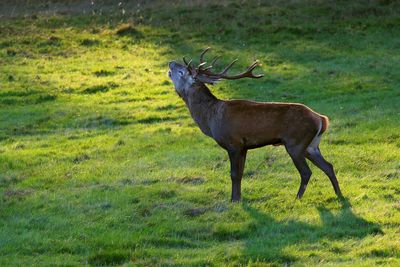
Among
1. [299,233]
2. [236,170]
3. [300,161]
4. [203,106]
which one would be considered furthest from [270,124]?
[299,233]

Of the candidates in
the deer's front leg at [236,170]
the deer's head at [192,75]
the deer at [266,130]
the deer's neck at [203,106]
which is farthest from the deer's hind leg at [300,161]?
the deer's head at [192,75]

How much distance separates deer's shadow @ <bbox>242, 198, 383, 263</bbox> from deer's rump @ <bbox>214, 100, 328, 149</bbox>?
1209 millimetres

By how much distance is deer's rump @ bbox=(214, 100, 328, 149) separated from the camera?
12.2m

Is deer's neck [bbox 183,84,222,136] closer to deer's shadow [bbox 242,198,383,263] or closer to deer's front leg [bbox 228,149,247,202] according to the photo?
deer's front leg [bbox 228,149,247,202]

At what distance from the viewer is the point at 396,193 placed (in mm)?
12320

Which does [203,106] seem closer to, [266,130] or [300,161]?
[266,130]

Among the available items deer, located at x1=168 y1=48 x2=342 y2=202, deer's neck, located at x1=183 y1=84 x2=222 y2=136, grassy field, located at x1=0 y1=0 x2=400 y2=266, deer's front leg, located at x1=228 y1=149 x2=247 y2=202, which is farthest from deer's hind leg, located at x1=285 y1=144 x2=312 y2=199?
deer's neck, located at x1=183 y1=84 x2=222 y2=136

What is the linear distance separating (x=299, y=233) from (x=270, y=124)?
6.72ft

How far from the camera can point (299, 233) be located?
10703 millimetres

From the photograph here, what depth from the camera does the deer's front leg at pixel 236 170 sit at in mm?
12422

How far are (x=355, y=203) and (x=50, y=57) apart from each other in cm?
1499

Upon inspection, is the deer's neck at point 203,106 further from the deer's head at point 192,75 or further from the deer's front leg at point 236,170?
the deer's front leg at point 236,170

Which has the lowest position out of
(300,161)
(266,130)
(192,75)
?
(300,161)

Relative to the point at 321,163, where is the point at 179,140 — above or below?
below
